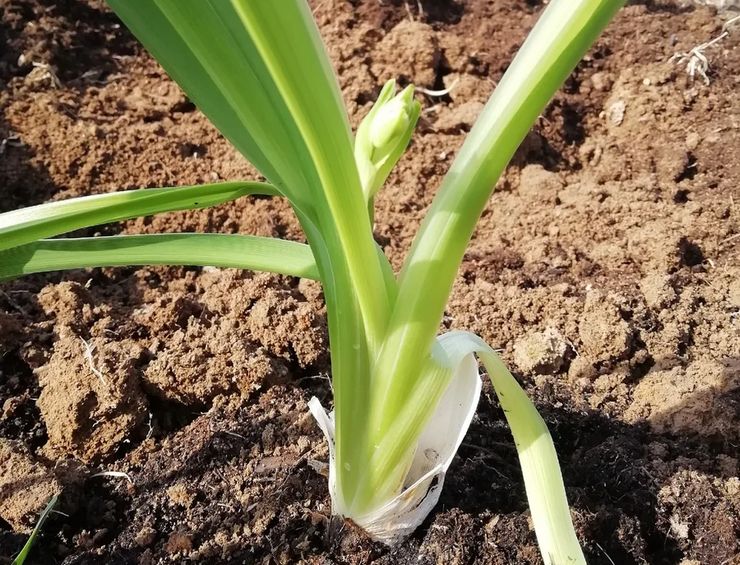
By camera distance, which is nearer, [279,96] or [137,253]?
[279,96]

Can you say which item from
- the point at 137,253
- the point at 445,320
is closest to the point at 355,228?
the point at 137,253

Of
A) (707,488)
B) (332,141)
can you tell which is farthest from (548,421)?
(332,141)

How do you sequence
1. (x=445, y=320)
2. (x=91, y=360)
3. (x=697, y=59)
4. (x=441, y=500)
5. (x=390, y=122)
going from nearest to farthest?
1. (x=390, y=122)
2. (x=441, y=500)
3. (x=91, y=360)
4. (x=445, y=320)
5. (x=697, y=59)

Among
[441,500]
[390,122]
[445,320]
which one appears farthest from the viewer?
[445,320]

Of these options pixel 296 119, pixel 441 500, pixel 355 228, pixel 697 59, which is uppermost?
pixel 296 119

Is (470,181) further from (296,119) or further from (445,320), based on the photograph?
(445,320)

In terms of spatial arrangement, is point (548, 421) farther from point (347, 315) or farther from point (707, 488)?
point (347, 315)

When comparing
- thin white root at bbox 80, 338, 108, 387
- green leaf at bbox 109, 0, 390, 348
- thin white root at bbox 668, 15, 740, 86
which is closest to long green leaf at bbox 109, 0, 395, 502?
green leaf at bbox 109, 0, 390, 348
